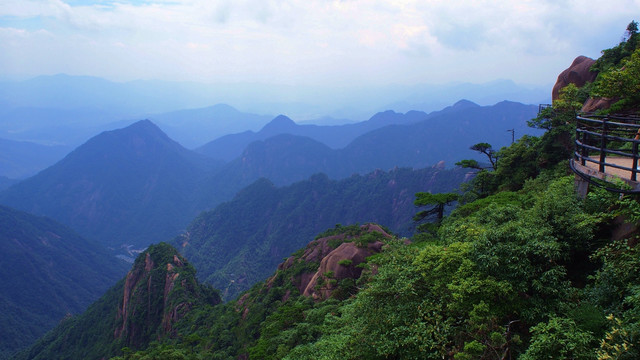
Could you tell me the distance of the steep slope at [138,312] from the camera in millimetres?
41406

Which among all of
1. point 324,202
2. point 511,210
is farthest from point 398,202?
point 511,210

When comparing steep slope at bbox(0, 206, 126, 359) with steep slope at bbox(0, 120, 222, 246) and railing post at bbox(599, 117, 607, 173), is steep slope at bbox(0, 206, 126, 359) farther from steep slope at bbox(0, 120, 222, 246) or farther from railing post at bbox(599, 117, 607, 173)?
railing post at bbox(599, 117, 607, 173)

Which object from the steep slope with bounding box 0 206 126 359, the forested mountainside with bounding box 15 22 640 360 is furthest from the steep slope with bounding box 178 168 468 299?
the forested mountainside with bounding box 15 22 640 360

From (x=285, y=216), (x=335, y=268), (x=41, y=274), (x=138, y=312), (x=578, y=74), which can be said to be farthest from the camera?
(x=285, y=216)

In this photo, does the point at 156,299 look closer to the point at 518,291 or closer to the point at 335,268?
the point at 335,268

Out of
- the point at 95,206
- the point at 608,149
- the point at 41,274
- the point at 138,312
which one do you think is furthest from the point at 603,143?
the point at 95,206

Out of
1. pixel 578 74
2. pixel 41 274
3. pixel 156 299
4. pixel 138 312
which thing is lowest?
pixel 41 274

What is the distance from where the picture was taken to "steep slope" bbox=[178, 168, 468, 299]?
10294 centimetres

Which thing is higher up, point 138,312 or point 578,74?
point 578,74

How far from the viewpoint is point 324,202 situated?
127000 millimetres

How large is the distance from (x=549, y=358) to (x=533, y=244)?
7.54ft

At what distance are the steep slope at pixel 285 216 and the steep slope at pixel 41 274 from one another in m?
27.3

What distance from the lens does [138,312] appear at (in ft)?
143

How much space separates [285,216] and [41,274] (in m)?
72.5
